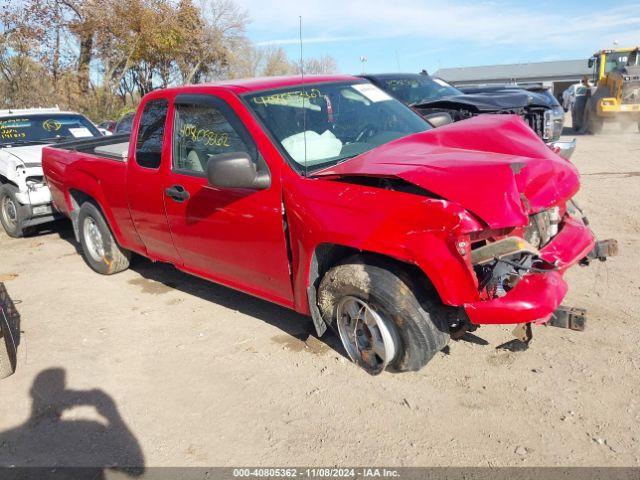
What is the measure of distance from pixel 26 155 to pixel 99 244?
7.83 ft

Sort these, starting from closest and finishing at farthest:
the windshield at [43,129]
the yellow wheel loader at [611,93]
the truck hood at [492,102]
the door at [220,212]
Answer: the door at [220,212], the truck hood at [492,102], the windshield at [43,129], the yellow wheel loader at [611,93]

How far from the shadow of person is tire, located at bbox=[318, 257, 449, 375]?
4.94 ft

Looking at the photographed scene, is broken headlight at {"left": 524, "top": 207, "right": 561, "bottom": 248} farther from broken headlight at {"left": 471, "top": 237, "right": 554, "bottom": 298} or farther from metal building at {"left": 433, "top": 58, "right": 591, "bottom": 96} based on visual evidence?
metal building at {"left": 433, "top": 58, "right": 591, "bottom": 96}

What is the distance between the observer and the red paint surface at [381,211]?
2.79m

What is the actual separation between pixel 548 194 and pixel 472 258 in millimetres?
703

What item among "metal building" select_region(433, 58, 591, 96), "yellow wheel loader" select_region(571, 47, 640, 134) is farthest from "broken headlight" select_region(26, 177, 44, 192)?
"metal building" select_region(433, 58, 591, 96)

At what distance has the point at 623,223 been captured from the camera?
619 centimetres

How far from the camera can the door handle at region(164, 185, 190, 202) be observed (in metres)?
4.08

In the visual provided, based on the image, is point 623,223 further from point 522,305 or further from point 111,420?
point 111,420

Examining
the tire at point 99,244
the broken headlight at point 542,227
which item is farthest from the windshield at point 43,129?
the broken headlight at point 542,227

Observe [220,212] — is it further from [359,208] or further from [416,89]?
[416,89]

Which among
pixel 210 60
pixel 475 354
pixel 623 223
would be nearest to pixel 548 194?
pixel 475 354

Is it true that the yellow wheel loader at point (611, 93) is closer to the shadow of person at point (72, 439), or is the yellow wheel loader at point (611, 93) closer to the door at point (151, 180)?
the door at point (151, 180)

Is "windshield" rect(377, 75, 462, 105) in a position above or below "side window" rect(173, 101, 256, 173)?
above
